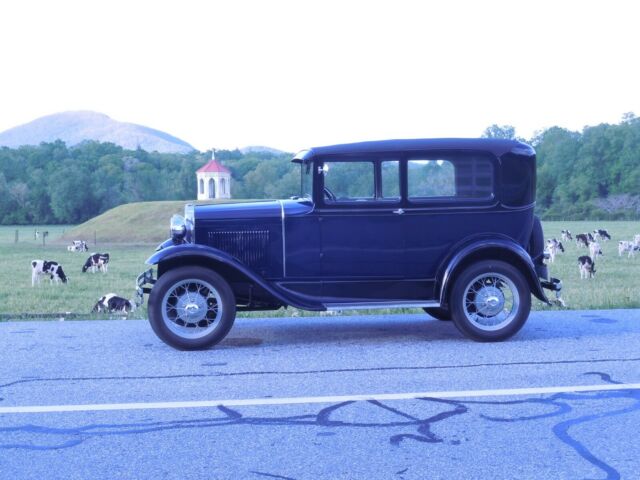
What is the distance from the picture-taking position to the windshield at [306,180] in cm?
782

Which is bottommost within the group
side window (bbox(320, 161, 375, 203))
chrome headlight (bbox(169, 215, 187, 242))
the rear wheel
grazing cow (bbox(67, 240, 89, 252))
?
the rear wheel

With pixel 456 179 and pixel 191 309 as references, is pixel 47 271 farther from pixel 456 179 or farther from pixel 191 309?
pixel 456 179

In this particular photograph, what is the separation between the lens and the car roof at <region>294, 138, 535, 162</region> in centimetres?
775

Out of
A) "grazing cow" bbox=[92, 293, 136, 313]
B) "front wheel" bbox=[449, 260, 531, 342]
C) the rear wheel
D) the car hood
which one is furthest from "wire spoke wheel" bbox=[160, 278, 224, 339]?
"grazing cow" bbox=[92, 293, 136, 313]

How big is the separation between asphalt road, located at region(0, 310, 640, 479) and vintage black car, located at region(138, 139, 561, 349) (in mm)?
425

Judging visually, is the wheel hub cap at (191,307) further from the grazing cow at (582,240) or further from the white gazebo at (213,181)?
the grazing cow at (582,240)

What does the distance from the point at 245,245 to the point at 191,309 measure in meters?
0.84

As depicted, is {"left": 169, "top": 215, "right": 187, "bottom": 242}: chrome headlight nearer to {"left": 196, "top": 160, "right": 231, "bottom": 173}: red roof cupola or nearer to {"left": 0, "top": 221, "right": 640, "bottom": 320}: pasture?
{"left": 0, "top": 221, "right": 640, "bottom": 320}: pasture

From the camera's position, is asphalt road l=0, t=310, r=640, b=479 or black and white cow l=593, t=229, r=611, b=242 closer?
asphalt road l=0, t=310, r=640, b=479

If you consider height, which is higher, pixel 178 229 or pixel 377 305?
pixel 178 229

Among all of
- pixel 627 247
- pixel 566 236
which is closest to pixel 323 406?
pixel 627 247

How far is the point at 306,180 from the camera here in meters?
7.97

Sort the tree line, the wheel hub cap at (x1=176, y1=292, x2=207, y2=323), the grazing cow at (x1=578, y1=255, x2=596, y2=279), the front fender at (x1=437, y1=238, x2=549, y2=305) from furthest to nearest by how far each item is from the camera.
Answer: the tree line
the grazing cow at (x1=578, y1=255, x2=596, y2=279)
the front fender at (x1=437, y1=238, x2=549, y2=305)
the wheel hub cap at (x1=176, y1=292, x2=207, y2=323)

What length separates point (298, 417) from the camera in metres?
4.94
